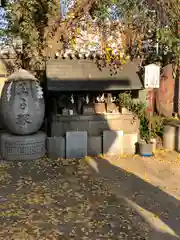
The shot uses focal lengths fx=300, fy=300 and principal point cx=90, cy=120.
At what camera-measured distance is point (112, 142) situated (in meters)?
7.73

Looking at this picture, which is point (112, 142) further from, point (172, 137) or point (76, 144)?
point (172, 137)

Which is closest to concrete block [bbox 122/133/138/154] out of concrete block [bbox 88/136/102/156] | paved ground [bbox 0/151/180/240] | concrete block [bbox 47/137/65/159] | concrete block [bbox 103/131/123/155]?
concrete block [bbox 103/131/123/155]

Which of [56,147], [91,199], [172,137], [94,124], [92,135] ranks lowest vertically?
[91,199]

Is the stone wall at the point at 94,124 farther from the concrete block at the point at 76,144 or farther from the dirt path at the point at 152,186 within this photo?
the dirt path at the point at 152,186

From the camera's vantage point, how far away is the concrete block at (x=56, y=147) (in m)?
7.46

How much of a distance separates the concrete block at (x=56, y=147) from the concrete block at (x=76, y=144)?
0.42 ft

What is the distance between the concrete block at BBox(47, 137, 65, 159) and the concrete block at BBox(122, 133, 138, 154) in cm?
162

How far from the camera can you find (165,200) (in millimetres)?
5023

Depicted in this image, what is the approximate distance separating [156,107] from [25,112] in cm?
455

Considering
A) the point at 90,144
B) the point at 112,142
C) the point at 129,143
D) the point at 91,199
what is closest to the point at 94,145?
the point at 90,144

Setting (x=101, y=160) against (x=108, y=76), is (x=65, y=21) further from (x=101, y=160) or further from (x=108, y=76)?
(x=101, y=160)

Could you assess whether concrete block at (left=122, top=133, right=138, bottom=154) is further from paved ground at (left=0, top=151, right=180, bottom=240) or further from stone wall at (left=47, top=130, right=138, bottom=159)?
paved ground at (left=0, top=151, right=180, bottom=240)

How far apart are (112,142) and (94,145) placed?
0.47 meters

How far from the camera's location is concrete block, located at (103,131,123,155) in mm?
7695
